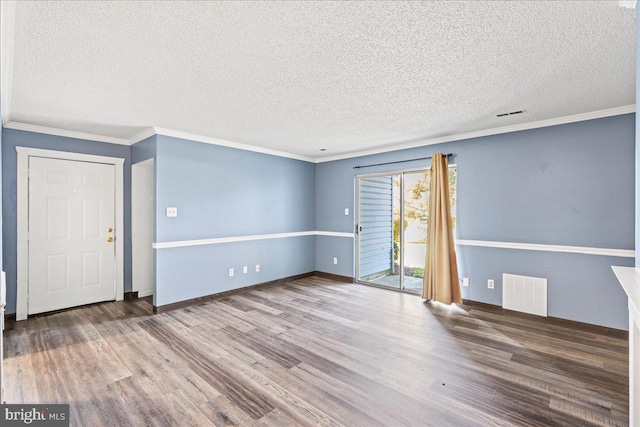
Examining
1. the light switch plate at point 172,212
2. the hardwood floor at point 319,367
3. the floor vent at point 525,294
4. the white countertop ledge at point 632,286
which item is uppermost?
the light switch plate at point 172,212

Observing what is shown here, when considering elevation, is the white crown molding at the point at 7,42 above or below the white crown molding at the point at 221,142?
below

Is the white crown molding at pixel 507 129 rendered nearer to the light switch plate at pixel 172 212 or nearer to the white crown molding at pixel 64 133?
the light switch plate at pixel 172 212

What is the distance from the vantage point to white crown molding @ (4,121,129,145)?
12.1ft

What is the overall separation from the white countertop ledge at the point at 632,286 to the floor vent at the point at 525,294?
2263mm

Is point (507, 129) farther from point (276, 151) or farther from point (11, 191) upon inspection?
point (11, 191)

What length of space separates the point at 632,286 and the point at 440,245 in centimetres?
298

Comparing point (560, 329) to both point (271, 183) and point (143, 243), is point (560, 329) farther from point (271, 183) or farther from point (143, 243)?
point (143, 243)

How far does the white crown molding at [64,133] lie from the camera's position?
3.68 m

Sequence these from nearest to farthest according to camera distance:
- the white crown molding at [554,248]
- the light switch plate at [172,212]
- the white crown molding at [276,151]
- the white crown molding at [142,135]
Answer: the white crown molding at [554,248] → the white crown molding at [276,151] → the white crown molding at [142,135] → the light switch plate at [172,212]

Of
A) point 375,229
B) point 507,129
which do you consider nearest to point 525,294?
point 507,129

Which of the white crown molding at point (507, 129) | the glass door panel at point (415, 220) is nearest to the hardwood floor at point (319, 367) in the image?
the glass door panel at point (415, 220)

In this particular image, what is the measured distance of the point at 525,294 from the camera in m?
3.81

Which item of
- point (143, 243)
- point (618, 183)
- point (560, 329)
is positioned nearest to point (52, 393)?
point (143, 243)

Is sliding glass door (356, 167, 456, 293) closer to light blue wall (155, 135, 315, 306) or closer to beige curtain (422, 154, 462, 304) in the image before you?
beige curtain (422, 154, 462, 304)
